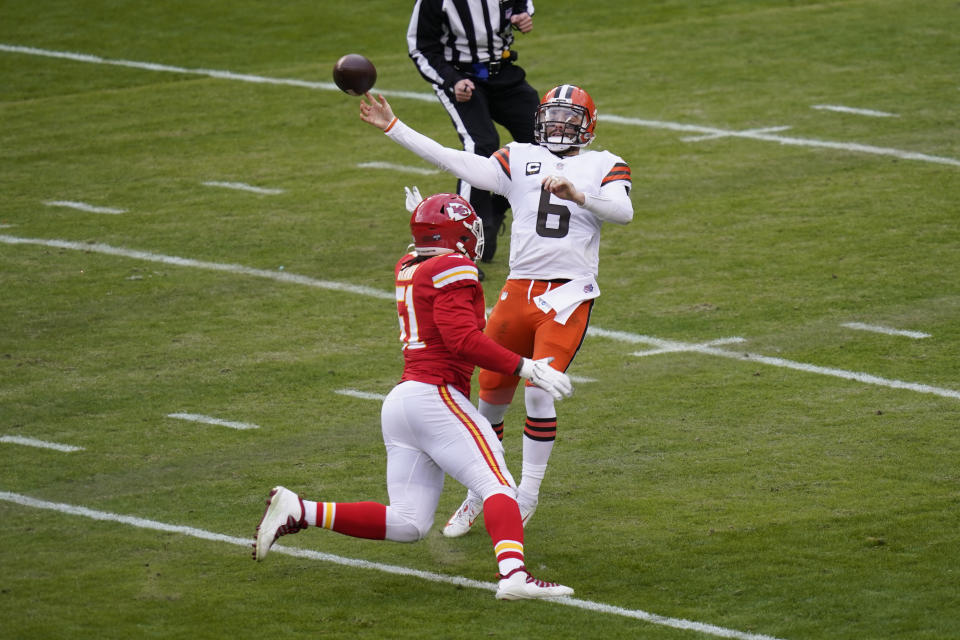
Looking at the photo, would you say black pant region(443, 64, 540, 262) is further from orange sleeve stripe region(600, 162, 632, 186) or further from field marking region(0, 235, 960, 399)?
orange sleeve stripe region(600, 162, 632, 186)

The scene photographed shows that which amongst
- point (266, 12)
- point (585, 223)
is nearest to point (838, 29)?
point (266, 12)

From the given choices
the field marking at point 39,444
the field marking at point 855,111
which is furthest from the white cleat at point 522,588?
the field marking at point 855,111

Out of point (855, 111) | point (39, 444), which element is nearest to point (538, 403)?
point (39, 444)

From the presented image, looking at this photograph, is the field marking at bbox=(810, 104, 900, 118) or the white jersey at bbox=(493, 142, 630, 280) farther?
the field marking at bbox=(810, 104, 900, 118)

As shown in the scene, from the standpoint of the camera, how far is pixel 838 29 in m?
16.6

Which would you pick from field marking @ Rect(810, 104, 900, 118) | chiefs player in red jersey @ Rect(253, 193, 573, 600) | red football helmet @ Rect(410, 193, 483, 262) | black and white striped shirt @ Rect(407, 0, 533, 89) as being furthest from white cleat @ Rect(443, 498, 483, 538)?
field marking @ Rect(810, 104, 900, 118)

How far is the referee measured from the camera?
1013 cm

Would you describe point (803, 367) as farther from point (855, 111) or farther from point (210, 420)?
point (855, 111)

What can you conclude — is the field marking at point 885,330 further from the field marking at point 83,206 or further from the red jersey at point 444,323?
the field marking at point 83,206

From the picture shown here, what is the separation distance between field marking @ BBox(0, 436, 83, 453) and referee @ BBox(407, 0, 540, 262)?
362 cm

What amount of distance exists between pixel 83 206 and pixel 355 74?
205 inches

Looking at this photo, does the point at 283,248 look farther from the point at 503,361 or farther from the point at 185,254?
the point at 503,361

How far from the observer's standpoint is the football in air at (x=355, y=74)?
297 inches

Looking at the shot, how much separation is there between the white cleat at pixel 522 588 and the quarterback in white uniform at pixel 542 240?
88 centimetres
